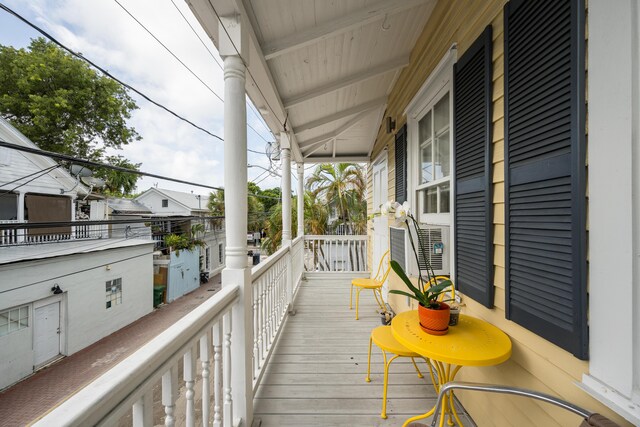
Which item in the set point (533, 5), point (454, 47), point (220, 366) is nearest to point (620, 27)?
point (533, 5)

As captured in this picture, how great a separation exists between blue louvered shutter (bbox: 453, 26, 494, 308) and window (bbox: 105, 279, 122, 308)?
13.3 ft

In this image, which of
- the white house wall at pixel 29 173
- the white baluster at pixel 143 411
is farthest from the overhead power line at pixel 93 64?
the white baluster at pixel 143 411

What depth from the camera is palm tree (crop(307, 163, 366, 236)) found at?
369 inches

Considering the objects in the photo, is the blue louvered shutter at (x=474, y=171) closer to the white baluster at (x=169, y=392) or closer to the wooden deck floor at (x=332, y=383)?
the wooden deck floor at (x=332, y=383)

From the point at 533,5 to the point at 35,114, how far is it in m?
2.56

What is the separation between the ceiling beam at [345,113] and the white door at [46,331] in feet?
10.9

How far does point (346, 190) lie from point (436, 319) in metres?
8.42

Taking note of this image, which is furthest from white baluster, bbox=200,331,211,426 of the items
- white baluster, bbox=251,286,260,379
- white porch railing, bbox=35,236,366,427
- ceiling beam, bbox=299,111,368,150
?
ceiling beam, bbox=299,111,368,150

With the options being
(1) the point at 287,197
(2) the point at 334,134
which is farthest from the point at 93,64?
(2) the point at 334,134

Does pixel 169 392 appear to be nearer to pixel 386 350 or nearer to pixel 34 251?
pixel 386 350

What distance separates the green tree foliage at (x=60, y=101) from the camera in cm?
133

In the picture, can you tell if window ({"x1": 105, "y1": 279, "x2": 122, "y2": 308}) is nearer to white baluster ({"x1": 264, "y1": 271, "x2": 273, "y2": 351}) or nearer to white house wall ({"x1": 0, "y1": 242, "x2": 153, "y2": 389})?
white house wall ({"x1": 0, "y1": 242, "x2": 153, "y2": 389})

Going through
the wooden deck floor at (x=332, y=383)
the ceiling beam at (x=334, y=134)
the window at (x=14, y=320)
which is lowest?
the wooden deck floor at (x=332, y=383)

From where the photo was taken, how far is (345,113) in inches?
144
